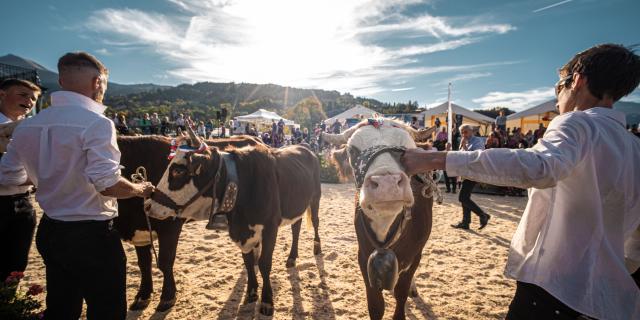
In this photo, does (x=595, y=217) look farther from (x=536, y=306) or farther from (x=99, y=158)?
(x=99, y=158)

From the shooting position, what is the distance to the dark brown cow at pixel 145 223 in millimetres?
3426

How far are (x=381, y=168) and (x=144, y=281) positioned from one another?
360 cm

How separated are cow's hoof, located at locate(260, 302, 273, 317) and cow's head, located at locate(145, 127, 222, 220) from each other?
4.75 ft

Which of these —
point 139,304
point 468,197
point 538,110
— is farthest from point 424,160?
point 538,110

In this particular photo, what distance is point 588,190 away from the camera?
4.32ft

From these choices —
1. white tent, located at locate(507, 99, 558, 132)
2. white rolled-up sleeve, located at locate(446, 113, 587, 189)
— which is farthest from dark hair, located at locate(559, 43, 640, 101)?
white tent, located at locate(507, 99, 558, 132)

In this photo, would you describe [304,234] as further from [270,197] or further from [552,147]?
[552,147]

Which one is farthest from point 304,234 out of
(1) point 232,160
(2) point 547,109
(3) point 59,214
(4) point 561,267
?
(2) point 547,109

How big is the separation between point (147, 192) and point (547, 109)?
21023 mm

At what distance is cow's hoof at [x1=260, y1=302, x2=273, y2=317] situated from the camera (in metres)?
3.63

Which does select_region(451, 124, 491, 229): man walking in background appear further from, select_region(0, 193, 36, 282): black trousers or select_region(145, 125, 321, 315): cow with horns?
select_region(0, 193, 36, 282): black trousers

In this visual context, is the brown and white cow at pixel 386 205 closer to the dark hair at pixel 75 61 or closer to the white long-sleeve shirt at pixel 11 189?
the dark hair at pixel 75 61

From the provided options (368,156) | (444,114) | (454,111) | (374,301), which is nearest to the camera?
(368,156)

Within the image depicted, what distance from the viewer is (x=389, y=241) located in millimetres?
2014
